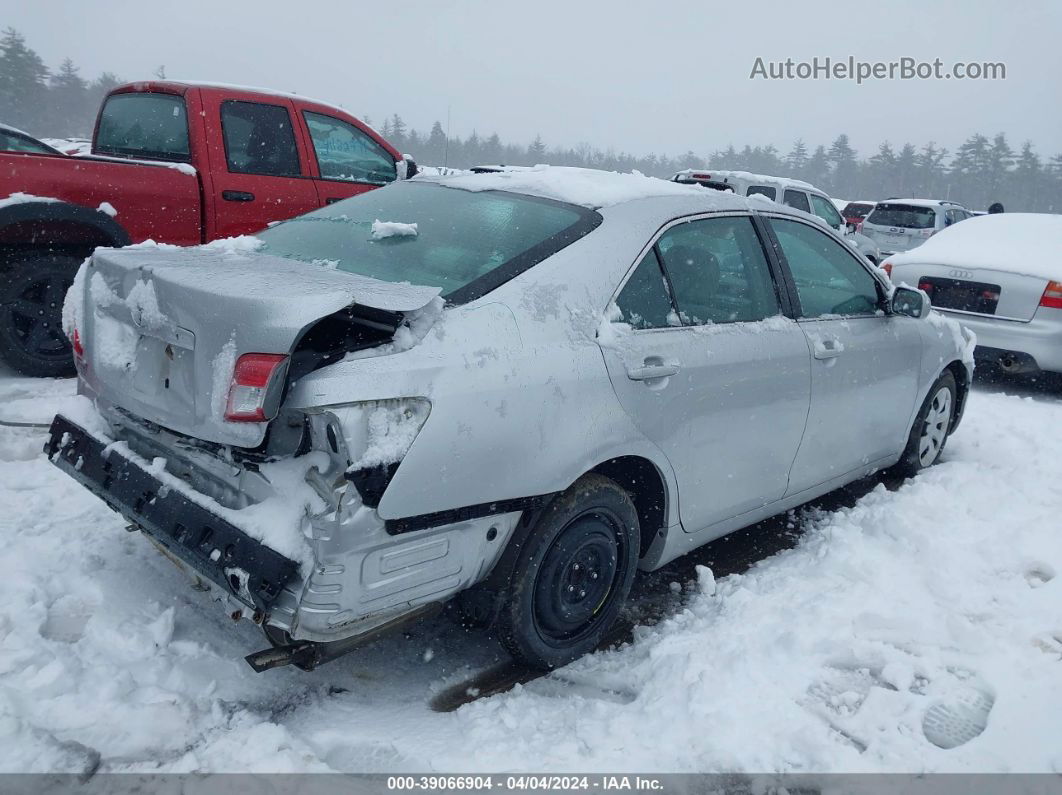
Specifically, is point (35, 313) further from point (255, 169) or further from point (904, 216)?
point (904, 216)

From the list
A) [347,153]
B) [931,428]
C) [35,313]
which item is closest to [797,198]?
[347,153]

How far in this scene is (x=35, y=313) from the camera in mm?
5477

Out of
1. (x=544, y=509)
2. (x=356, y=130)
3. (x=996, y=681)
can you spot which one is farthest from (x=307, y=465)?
(x=356, y=130)

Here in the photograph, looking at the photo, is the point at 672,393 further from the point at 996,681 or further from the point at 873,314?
the point at 873,314

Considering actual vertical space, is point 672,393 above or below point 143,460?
above

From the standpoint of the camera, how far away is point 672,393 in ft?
9.77

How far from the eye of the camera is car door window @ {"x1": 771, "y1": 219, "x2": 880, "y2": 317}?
3822 mm

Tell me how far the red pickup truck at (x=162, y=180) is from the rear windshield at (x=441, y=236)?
8.43 feet

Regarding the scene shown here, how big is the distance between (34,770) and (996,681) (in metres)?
3.06

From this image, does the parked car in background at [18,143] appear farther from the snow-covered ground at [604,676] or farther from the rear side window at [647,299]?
the rear side window at [647,299]

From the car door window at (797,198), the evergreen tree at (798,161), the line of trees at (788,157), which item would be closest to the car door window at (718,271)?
the car door window at (797,198)

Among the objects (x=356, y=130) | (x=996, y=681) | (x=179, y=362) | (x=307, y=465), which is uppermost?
(x=356, y=130)

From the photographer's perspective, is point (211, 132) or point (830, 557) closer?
point (830, 557)

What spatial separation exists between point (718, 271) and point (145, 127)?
195 inches
